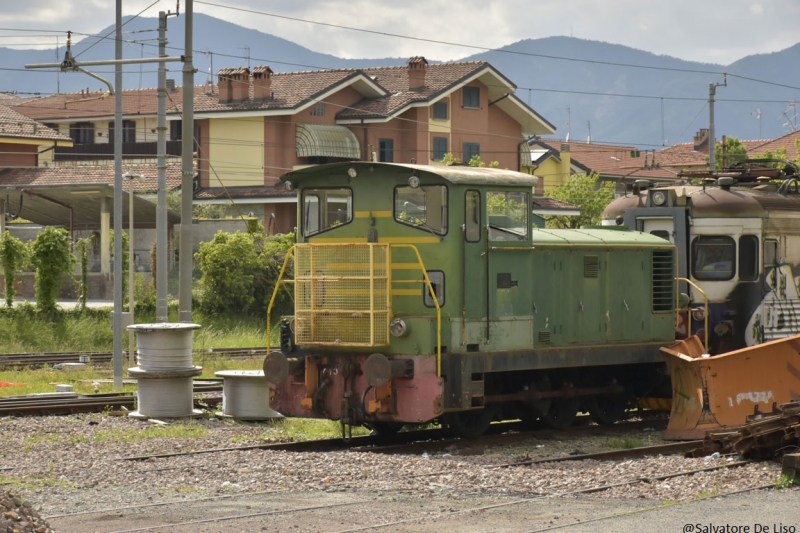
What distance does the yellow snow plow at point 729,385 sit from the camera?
1391 centimetres

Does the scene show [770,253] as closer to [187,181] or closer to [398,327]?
[398,327]

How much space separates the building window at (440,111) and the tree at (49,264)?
89.7ft

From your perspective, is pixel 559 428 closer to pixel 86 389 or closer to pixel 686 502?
pixel 686 502

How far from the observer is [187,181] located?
18297mm

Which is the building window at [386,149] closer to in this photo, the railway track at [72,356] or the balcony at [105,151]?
the balcony at [105,151]

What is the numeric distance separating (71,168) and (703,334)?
35.0m

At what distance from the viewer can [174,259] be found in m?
40.3

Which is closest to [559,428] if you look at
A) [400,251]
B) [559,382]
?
[559,382]

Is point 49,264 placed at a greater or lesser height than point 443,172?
lesser

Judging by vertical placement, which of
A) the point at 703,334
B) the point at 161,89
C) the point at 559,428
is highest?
the point at 161,89

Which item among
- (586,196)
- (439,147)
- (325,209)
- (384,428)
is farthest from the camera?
(439,147)

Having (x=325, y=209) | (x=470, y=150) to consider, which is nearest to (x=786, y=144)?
(x=470, y=150)

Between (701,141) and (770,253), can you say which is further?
(701,141)

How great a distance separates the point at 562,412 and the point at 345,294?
12.3ft
